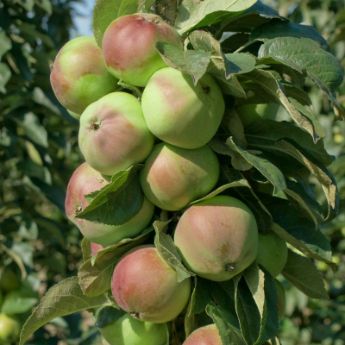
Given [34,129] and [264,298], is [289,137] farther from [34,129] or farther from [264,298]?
[34,129]

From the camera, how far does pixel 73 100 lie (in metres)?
0.93

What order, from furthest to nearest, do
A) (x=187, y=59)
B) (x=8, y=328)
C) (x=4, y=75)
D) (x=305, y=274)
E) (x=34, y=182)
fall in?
1. (x=34, y=182)
2. (x=4, y=75)
3. (x=8, y=328)
4. (x=305, y=274)
5. (x=187, y=59)

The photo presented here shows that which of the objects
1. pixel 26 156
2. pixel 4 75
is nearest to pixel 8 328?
pixel 26 156

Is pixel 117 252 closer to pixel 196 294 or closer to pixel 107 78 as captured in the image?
pixel 196 294

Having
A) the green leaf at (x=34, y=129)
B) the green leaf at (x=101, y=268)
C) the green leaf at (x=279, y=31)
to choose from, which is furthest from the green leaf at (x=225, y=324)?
the green leaf at (x=34, y=129)

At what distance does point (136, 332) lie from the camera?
94 centimetres

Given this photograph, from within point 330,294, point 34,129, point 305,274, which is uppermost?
point 305,274

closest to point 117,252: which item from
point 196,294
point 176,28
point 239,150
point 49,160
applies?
point 196,294

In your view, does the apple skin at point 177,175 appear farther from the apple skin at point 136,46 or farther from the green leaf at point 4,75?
the green leaf at point 4,75

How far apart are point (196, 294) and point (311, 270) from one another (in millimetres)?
217

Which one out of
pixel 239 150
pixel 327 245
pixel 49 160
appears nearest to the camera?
pixel 239 150

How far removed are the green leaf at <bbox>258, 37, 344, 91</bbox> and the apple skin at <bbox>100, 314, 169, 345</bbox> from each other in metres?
0.42

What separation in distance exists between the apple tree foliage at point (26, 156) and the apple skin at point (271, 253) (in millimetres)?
1275

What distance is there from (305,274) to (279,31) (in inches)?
14.9
